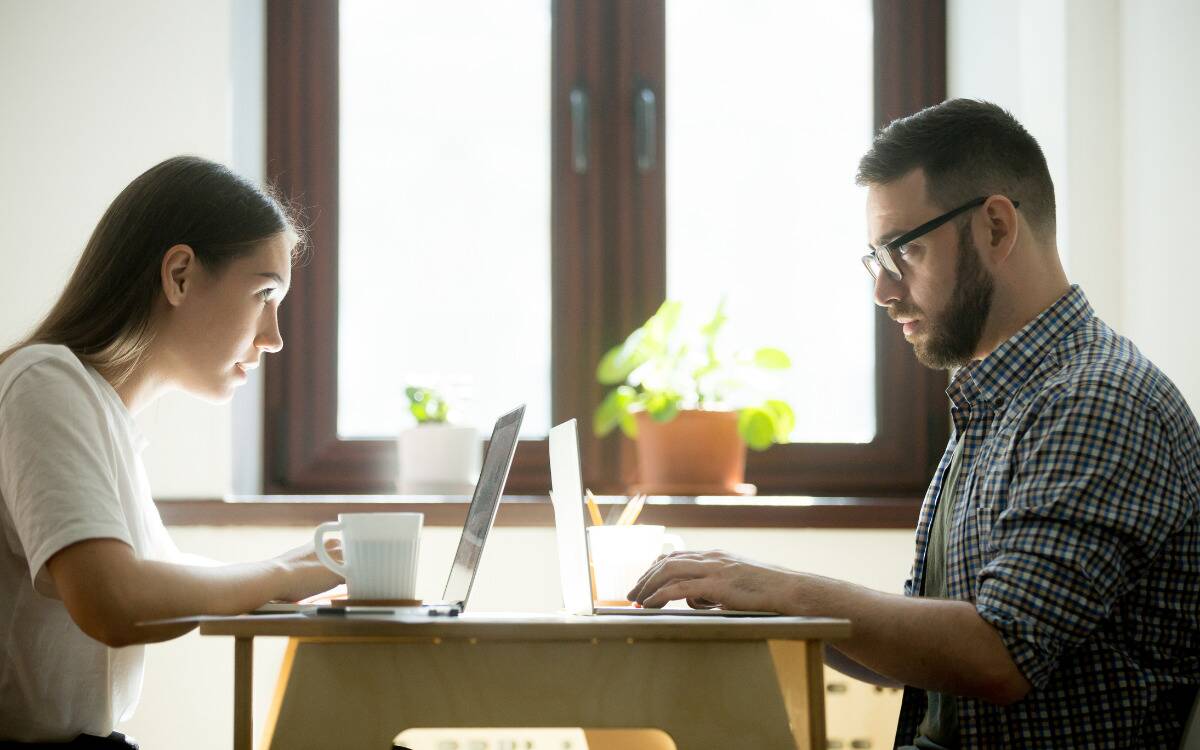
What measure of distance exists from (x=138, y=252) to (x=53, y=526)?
0.44 m

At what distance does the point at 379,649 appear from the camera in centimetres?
98

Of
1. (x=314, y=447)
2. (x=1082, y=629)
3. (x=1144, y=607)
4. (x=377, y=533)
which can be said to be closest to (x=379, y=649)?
(x=377, y=533)

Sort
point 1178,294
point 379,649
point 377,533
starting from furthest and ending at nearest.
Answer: point 1178,294
point 377,533
point 379,649

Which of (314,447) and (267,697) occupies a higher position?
(314,447)

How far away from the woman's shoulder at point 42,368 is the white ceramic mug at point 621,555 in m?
0.63

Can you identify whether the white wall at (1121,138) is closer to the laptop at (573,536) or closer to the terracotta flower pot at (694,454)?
the terracotta flower pot at (694,454)

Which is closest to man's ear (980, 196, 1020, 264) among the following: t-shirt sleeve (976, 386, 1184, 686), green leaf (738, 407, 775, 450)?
t-shirt sleeve (976, 386, 1184, 686)

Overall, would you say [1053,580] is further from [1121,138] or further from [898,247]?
[1121,138]

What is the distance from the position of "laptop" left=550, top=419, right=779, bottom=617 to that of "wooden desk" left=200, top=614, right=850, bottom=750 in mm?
155

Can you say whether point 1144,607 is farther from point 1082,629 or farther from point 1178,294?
point 1178,294

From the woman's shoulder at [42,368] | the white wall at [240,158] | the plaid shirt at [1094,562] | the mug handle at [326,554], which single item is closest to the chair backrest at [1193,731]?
the plaid shirt at [1094,562]

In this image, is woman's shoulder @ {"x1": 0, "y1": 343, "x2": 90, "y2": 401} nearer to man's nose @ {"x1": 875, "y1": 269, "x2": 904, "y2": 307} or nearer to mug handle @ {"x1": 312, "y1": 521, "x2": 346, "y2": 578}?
mug handle @ {"x1": 312, "y1": 521, "x2": 346, "y2": 578}

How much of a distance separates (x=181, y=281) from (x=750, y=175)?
1.47m

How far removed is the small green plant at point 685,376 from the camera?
236cm
